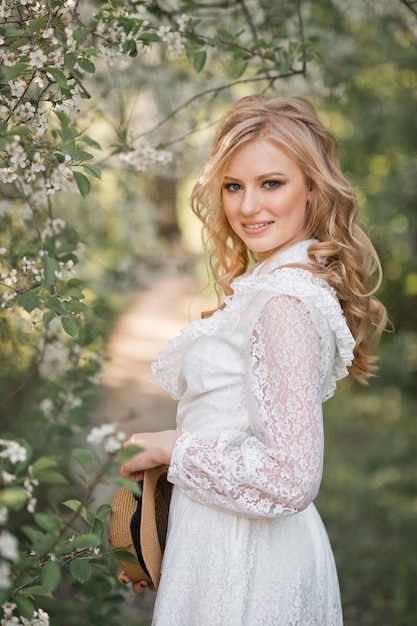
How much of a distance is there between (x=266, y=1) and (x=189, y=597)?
3.34 m

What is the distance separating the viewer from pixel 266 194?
76.0 inches

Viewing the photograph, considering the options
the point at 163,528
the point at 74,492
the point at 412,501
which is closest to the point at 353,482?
the point at 412,501

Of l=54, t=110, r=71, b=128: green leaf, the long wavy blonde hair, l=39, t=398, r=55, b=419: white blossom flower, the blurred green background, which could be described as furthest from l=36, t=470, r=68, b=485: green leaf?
l=39, t=398, r=55, b=419: white blossom flower

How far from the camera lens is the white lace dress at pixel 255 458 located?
5.38 ft

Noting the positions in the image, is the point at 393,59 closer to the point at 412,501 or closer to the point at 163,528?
the point at 412,501

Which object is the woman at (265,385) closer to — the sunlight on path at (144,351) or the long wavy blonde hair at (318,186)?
the long wavy blonde hair at (318,186)

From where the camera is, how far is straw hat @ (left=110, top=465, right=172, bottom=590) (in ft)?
5.87

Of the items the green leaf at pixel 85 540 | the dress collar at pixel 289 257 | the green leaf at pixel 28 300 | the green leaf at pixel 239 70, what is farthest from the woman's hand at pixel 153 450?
the green leaf at pixel 239 70

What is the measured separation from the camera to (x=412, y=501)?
17.0ft

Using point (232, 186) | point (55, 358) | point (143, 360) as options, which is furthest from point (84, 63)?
point (143, 360)

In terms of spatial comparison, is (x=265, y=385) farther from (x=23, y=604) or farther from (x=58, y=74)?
(x=58, y=74)

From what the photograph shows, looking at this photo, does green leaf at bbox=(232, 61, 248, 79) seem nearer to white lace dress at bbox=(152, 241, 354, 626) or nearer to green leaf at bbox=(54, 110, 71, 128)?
white lace dress at bbox=(152, 241, 354, 626)

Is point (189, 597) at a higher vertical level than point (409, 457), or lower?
higher

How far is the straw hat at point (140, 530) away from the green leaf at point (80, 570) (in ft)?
0.45
